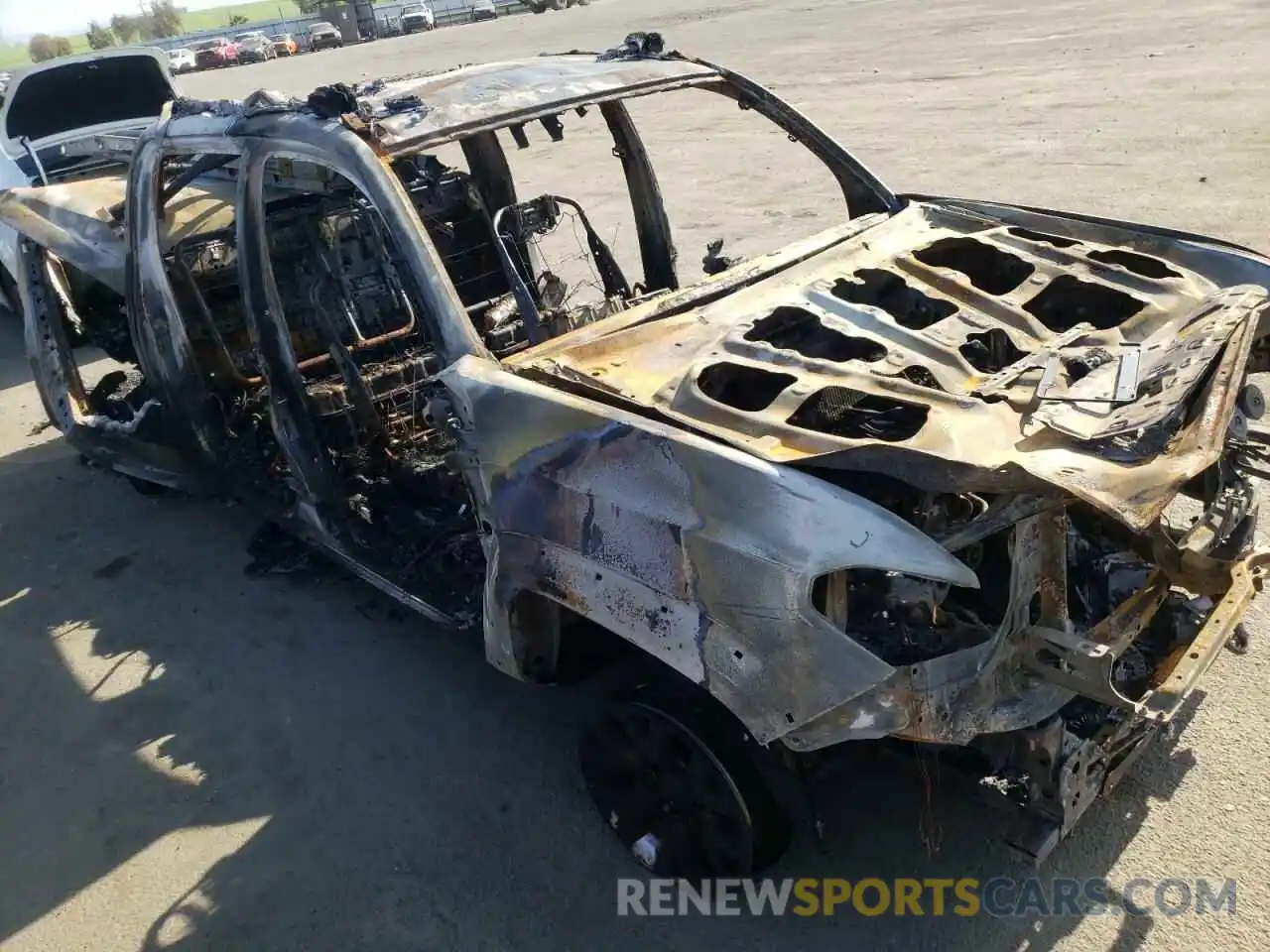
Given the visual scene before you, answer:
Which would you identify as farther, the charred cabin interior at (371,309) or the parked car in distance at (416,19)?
the parked car in distance at (416,19)

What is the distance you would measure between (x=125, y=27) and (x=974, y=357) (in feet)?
283

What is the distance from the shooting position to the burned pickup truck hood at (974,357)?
214 centimetres

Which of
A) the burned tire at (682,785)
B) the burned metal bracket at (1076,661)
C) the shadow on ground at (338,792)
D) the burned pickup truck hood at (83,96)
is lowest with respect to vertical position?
the shadow on ground at (338,792)

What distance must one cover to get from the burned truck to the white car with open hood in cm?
436

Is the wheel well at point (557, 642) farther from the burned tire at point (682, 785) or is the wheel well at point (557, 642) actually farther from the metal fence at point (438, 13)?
the metal fence at point (438, 13)

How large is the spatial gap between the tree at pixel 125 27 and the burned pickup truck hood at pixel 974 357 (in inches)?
3115

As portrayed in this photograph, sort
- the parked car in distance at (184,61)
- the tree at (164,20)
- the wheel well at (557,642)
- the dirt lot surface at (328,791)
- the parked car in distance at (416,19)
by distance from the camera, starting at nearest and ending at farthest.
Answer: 1. the dirt lot surface at (328,791)
2. the wheel well at (557,642)
3. the parked car in distance at (184,61)
4. the parked car in distance at (416,19)
5. the tree at (164,20)

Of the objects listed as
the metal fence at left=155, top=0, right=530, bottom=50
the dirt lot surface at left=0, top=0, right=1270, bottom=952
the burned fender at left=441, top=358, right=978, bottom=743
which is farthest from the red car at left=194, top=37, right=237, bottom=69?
the burned fender at left=441, top=358, right=978, bottom=743

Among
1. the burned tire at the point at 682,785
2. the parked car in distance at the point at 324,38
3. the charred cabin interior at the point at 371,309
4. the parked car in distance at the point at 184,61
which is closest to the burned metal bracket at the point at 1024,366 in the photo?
the charred cabin interior at the point at 371,309

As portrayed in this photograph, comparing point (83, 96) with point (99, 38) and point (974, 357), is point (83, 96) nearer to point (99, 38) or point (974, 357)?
point (974, 357)

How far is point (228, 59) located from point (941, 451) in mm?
45780

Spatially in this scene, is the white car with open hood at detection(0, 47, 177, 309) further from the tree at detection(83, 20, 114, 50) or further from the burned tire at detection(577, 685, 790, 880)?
the tree at detection(83, 20, 114, 50)

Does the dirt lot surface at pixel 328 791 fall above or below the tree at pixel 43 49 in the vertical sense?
above

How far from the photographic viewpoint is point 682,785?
2.67 m
